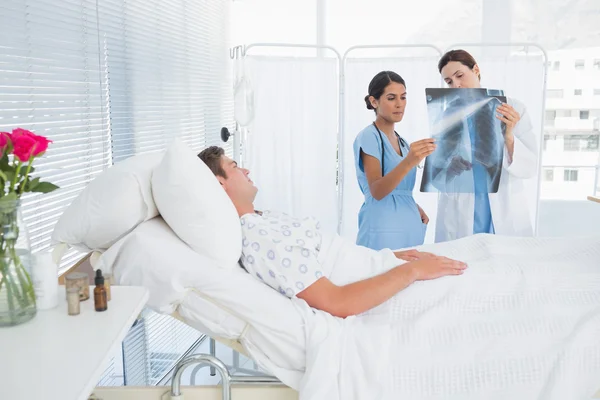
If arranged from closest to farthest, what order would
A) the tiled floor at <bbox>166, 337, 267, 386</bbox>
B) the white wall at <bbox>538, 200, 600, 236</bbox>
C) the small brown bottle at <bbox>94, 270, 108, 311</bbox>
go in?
the small brown bottle at <bbox>94, 270, 108, 311</bbox> < the tiled floor at <bbox>166, 337, 267, 386</bbox> < the white wall at <bbox>538, 200, 600, 236</bbox>

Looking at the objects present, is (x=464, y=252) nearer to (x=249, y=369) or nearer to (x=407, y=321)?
(x=407, y=321)

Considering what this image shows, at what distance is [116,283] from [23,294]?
400mm

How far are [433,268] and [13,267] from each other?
120cm

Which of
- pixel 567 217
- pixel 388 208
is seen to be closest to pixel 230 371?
pixel 388 208

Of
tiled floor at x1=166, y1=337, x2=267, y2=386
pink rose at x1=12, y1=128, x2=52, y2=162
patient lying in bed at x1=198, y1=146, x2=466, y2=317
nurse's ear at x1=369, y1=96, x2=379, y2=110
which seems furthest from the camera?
nurse's ear at x1=369, y1=96, x2=379, y2=110

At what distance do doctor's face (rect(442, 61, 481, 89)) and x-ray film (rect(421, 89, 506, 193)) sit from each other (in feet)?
0.34

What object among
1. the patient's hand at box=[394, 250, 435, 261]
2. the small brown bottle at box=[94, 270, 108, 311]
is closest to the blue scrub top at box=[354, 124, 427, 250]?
the patient's hand at box=[394, 250, 435, 261]

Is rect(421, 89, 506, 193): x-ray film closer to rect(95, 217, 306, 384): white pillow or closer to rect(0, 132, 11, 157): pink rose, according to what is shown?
rect(95, 217, 306, 384): white pillow

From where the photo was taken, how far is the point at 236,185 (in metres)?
1.88

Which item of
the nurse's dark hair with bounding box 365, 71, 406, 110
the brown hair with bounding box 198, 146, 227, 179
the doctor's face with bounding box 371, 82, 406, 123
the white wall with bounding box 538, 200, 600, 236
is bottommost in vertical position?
the white wall with bounding box 538, 200, 600, 236

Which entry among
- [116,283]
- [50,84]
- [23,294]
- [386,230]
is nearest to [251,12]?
[386,230]

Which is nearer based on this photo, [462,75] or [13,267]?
[13,267]

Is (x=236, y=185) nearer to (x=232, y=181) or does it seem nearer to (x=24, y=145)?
(x=232, y=181)

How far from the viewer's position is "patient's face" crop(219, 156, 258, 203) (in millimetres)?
1868
